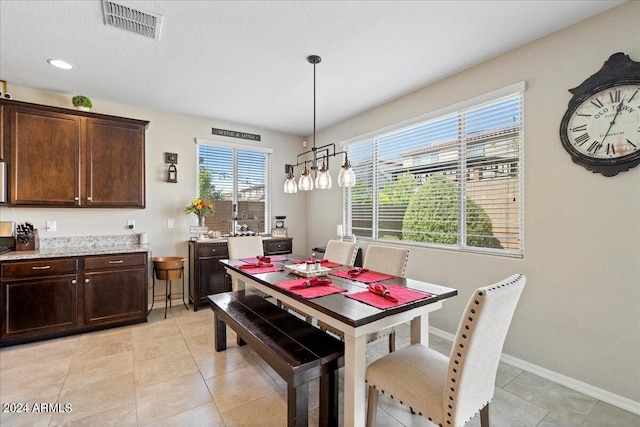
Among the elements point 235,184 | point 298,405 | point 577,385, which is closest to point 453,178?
point 577,385

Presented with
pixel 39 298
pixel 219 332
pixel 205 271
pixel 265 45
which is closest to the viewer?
pixel 265 45

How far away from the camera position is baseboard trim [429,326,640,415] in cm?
203

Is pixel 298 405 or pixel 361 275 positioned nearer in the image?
pixel 298 405

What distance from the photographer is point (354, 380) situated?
1648 millimetres

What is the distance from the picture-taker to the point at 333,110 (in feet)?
13.8

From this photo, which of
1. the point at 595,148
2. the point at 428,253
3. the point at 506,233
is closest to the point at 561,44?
the point at 595,148

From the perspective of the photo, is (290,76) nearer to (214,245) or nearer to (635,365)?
(214,245)

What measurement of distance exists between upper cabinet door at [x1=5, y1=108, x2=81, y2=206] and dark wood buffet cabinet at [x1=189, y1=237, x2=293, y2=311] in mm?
1507

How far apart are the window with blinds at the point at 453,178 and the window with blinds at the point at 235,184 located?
1923mm

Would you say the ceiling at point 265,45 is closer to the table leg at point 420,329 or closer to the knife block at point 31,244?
the knife block at point 31,244

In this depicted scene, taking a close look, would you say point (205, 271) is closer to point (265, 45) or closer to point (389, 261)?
point (389, 261)

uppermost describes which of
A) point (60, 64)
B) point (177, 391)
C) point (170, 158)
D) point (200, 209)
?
point (60, 64)

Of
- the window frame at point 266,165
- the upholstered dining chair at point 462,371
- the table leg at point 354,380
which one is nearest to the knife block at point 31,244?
the window frame at point 266,165

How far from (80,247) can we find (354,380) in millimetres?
3835
